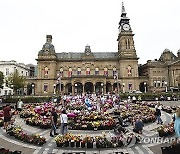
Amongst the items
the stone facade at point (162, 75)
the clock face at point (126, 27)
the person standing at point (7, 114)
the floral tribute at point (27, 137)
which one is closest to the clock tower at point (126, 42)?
the clock face at point (126, 27)

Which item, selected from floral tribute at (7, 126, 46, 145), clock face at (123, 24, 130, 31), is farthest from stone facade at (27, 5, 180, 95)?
floral tribute at (7, 126, 46, 145)

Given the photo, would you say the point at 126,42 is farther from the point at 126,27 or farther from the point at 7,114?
the point at 7,114

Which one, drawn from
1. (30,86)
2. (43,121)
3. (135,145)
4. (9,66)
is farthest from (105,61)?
(135,145)

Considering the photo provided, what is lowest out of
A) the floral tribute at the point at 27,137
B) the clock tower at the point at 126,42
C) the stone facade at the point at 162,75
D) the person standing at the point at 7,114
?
the floral tribute at the point at 27,137

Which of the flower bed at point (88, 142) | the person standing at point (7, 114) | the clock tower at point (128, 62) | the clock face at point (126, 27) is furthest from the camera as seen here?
the clock face at point (126, 27)

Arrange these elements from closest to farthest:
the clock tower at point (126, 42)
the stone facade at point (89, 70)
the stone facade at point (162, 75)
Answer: the stone facade at point (89, 70) < the stone facade at point (162, 75) < the clock tower at point (126, 42)

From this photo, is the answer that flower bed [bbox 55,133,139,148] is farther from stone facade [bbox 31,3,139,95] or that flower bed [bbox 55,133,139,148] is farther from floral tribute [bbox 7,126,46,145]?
stone facade [bbox 31,3,139,95]

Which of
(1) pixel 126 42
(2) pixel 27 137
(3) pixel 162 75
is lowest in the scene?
(2) pixel 27 137

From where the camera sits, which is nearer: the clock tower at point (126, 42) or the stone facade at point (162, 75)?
the stone facade at point (162, 75)

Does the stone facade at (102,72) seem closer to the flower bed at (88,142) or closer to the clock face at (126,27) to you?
the clock face at (126,27)

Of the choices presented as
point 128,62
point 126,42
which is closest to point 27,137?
point 128,62

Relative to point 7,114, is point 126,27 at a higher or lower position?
higher

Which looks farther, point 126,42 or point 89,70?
point 89,70

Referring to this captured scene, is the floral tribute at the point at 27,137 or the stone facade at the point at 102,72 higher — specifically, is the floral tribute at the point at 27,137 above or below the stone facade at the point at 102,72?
below
